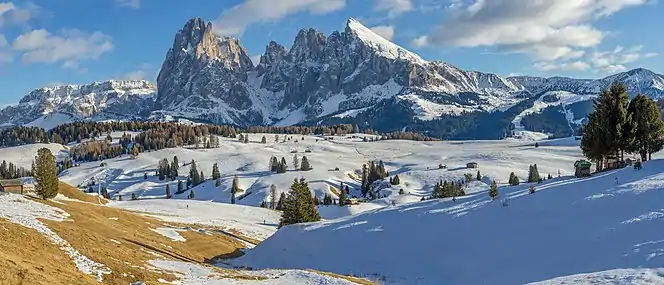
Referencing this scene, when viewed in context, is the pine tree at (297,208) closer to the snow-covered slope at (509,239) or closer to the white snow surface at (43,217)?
the snow-covered slope at (509,239)

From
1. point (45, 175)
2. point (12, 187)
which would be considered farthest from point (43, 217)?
point (12, 187)

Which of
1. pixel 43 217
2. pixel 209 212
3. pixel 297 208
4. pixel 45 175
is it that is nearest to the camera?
pixel 43 217

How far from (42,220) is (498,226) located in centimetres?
4138

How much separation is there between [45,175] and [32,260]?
50255 mm

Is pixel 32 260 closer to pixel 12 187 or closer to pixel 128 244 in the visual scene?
pixel 128 244

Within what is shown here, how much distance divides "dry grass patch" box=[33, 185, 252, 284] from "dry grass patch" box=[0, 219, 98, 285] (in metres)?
2.04

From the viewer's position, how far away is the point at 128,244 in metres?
52.8

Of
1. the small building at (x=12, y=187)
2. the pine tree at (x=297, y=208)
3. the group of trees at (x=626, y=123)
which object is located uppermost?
the group of trees at (x=626, y=123)

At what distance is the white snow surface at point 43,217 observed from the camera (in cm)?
3406

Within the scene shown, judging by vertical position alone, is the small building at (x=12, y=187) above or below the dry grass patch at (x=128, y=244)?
above

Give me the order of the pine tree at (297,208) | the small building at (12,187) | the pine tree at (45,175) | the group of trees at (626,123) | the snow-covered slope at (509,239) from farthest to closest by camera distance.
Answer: the small building at (12,187) → the pine tree at (297,208) → the pine tree at (45,175) → the group of trees at (626,123) → the snow-covered slope at (509,239)

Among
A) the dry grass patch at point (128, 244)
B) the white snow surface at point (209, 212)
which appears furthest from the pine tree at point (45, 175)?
the white snow surface at point (209, 212)

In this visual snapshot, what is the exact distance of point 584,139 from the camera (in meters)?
80.5

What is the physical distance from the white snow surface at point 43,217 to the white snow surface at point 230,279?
5.54 m
